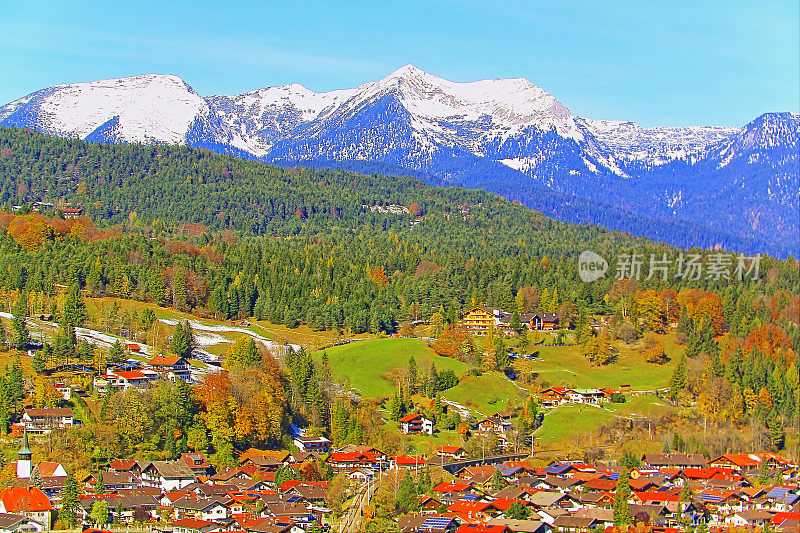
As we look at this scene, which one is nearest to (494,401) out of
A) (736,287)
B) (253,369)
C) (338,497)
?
(253,369)

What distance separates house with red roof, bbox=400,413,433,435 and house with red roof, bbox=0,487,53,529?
117ft

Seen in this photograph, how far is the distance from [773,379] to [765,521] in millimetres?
41787

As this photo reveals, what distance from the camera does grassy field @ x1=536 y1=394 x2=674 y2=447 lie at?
10486 centimetres

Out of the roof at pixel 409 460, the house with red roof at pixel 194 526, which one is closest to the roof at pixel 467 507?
the roof at pixel 409 460

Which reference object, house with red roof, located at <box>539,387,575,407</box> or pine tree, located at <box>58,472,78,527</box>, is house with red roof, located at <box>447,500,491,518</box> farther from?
house with red roof, located at <box>539,387,575,407</box>

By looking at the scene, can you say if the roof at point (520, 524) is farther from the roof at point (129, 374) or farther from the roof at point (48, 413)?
the roof at point (129, 374)

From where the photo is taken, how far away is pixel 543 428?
348 ft

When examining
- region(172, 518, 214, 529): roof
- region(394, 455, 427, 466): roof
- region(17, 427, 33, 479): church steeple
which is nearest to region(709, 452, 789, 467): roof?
region(394, 455, 427, 466): roof

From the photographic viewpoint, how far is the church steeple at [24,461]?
79.8m

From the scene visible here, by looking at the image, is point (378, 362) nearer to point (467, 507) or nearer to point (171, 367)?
point (171, 367)

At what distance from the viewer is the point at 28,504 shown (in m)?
75.1

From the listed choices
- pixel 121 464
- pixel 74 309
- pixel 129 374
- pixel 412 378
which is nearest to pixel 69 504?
pixel 121 464

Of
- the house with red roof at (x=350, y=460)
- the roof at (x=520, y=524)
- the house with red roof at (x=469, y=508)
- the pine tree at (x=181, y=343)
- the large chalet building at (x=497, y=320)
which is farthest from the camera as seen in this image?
the large chalet building at (x=497, y=320)

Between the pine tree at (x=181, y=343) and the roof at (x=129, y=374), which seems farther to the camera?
the pine tree at (x=181, y=343)
